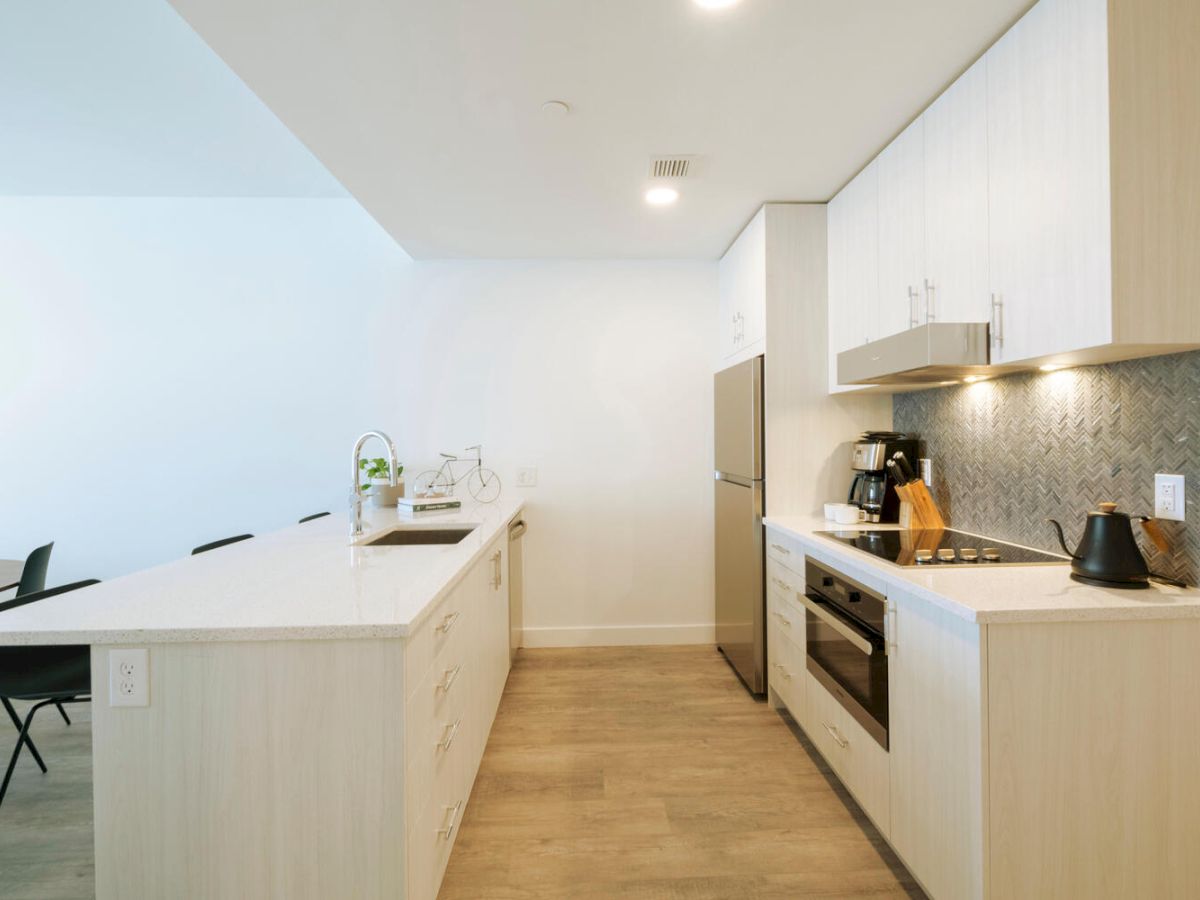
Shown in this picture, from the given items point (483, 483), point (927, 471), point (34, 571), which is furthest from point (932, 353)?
point (34, 571)

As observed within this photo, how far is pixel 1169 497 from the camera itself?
154 cm

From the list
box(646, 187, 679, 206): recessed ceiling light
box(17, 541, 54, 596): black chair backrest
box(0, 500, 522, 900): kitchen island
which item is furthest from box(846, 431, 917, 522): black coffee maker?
box(17, 541, 54, 596): black chair backrest

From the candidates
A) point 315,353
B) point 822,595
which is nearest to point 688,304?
point 822,595

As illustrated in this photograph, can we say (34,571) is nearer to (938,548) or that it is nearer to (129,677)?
(129,677)

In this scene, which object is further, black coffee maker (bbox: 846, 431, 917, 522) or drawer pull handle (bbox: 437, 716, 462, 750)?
black coffee maker (bbox: 846, 431, 917, 522)

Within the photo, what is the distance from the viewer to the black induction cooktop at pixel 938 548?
180cm

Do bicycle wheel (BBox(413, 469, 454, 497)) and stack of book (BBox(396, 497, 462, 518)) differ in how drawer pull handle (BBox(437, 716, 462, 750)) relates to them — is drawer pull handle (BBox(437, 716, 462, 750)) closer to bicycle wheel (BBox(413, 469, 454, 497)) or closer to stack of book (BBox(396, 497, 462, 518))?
stack of book (BBox(396, 497, 462, 518))

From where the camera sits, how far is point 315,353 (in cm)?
365

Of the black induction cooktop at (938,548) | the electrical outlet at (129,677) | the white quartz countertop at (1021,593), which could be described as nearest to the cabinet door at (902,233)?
the black induction cooktop at (938,548)

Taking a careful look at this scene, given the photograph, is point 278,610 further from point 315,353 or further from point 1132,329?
point 315,353

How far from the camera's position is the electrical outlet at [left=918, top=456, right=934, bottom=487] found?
2.60 metres

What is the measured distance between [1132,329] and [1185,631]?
71cm

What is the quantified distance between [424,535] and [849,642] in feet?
5.96

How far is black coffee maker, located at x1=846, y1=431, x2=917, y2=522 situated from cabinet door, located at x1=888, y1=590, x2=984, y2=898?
3.26 ft
